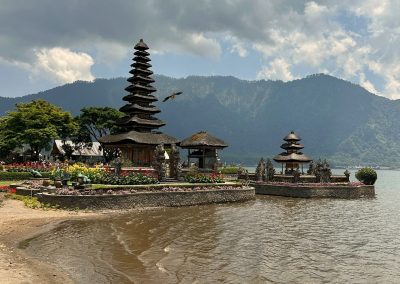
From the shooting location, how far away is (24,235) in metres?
21.9

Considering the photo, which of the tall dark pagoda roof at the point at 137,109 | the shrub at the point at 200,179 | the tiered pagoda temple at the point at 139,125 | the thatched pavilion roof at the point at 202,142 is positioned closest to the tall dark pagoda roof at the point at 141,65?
the tiered pagoda temple at the point at 139,125

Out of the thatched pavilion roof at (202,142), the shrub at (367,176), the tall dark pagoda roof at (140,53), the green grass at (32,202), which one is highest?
the tall dark pagoda roof at (140,53)

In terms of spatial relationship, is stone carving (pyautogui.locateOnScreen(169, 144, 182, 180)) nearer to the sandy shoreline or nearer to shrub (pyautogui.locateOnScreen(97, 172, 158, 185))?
shrub (pyautogui.locateOnScreen(97, 172, 158, 185))

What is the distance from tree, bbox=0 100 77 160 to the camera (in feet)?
213

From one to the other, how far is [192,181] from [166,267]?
27208 millimetres

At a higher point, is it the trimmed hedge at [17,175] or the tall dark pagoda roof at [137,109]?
the tall dark pagoda roof at [137,109]

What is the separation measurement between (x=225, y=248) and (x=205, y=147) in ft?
118

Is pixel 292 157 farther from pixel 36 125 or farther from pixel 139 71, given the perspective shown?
pixel 36 125

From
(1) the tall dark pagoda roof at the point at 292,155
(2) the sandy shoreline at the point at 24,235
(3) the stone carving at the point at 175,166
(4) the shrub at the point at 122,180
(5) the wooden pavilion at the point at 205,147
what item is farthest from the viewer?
(1) the tall dark pagoda roof at the point at 292,155

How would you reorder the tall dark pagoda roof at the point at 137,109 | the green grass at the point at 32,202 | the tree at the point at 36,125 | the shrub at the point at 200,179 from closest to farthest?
1. the green grass at the point at 32,202
2. the shrub at the point at 200,179
3. the tall dark pagoda roof at the point at 137,109
4. the tree at the point at 36,125

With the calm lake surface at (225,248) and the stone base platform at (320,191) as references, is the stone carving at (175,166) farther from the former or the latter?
the calm lake surface at (225,248)

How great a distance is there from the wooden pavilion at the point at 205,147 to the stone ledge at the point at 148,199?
12.4 m

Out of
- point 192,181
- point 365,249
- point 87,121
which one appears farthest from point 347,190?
point 87,121

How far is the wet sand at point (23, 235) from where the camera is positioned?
14328 millimetres
